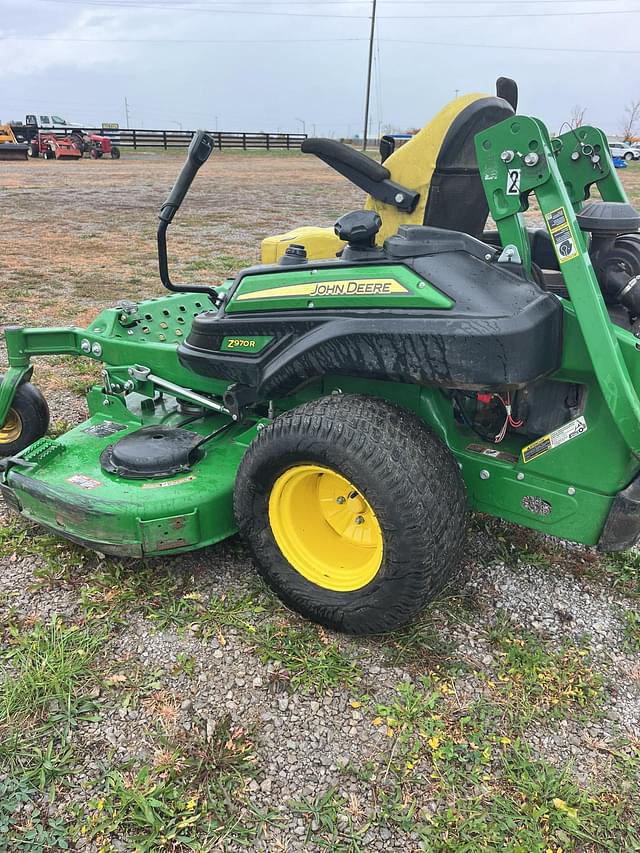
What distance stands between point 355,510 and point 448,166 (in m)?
1.26

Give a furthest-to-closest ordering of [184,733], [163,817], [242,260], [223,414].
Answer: [242,260] → [223,414] → [184,733] → [163,817]

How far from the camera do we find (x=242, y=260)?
8.44 metres

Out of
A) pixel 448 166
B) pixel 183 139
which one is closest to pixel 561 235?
pixel 448 166

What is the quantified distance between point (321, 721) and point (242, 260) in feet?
23.1

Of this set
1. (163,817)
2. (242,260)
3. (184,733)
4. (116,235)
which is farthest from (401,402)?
(116,235)

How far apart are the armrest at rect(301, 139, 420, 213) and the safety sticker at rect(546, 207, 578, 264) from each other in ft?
2.08

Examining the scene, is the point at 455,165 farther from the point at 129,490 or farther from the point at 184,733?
the point at 184,733

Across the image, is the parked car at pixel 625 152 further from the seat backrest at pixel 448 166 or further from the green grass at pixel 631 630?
the green grass at pixel 631 630

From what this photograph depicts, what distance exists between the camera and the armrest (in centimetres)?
255

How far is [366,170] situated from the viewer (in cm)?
258

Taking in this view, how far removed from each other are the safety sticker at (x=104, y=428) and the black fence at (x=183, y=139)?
32472mm

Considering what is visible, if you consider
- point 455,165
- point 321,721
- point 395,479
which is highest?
point 455,165

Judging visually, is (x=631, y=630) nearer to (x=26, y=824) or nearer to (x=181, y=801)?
(x=181, y=801)

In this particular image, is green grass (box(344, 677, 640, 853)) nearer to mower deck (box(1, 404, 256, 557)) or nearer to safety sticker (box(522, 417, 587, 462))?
safety sticker (box(522, 417, 587, 462))
